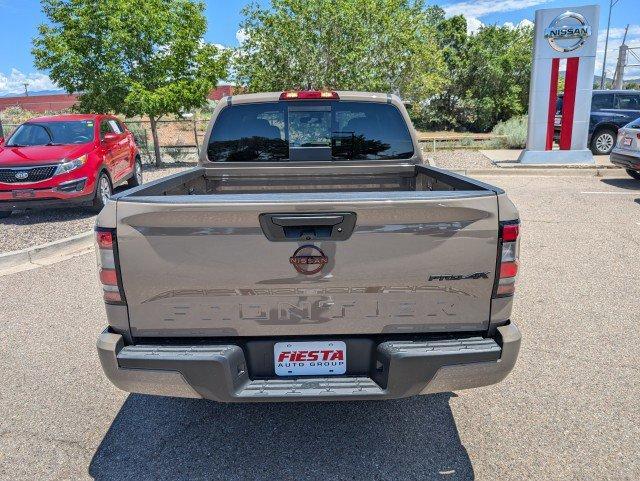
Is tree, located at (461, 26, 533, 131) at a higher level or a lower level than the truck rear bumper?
higher

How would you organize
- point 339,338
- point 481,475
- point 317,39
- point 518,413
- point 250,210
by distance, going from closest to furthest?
point 250,210
point 339,338
point 481,475
point 518,413
point 317,39

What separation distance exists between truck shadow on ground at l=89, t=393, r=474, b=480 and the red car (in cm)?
662

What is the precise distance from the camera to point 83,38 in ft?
48.4

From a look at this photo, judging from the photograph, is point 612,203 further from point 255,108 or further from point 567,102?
point 255,108

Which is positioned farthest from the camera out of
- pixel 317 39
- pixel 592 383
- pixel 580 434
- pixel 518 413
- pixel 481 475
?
pixel 317 39

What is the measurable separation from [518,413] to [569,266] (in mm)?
3629

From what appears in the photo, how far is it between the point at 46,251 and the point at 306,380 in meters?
6.22

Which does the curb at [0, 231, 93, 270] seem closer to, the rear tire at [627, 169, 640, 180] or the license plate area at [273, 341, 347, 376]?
the license plate area at [273, 341, 347, 376]

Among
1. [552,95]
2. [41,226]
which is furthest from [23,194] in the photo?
[552,95]

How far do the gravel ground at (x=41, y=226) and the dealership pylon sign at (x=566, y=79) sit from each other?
40.6 feet

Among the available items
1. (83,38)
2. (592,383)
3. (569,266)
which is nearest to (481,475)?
(592,383)

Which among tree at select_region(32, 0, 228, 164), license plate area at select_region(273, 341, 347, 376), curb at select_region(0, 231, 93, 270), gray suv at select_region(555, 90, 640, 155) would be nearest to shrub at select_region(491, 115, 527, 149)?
gray suv at select_region(555, 90, 640, 155)

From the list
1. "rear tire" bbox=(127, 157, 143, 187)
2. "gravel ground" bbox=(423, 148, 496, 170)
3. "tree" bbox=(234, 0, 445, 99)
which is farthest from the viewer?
"tree" bbox=(234, 0, 445, 99)

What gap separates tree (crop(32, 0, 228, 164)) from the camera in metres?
14.6
